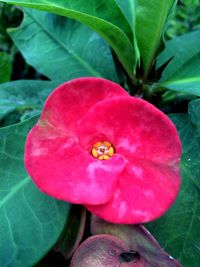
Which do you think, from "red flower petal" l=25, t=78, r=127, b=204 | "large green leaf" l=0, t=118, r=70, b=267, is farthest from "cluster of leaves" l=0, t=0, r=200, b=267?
"red flower petal" l=25, t=78, r=127, b=204

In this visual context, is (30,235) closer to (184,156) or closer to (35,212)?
(35,212)

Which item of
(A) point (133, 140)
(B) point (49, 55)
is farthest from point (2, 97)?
(A) point (133, 140)

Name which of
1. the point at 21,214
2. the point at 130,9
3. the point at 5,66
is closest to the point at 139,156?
the point at 21,214

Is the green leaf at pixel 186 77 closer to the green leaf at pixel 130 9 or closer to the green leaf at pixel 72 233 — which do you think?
the green leaf at pixel 130 9

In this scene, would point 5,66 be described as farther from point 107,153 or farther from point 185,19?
point 185,19

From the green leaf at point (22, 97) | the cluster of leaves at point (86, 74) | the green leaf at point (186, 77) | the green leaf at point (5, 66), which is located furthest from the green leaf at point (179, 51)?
the green leaf at point (5, 66)

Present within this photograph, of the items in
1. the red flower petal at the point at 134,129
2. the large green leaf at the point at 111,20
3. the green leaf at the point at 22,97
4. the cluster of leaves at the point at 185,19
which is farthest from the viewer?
the cluster of leaves at the point at 185,19
